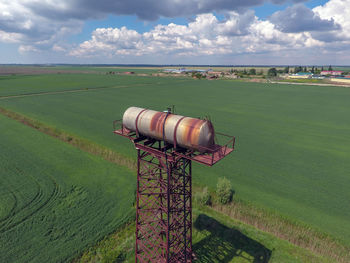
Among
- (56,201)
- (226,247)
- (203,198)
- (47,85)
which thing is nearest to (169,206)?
(226,247)

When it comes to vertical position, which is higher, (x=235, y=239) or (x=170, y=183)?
(x=170, y=183)

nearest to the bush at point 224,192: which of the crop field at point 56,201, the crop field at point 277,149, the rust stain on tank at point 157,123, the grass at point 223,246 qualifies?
the crop field at point 277,149

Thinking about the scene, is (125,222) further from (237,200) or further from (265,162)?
(265,162)

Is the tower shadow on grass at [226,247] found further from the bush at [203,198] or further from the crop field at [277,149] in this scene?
the crop field at [277,149]

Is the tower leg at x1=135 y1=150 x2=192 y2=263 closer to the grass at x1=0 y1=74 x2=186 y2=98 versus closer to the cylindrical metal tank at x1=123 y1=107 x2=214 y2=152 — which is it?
the cylindrical metal tank at x1=123 y1=107 x2=214 y2=152

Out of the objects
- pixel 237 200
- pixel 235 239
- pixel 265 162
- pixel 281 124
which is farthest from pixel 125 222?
pixel 281 124

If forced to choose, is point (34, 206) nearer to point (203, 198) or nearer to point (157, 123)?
point (157, 123)

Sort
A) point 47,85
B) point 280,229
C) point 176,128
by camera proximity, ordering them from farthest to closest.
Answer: point 47,85 → point 280,229 → point 176,128
